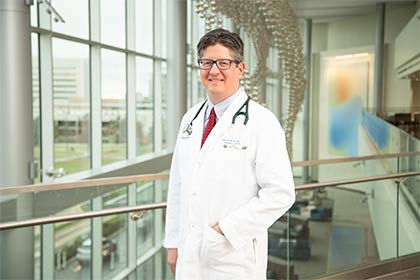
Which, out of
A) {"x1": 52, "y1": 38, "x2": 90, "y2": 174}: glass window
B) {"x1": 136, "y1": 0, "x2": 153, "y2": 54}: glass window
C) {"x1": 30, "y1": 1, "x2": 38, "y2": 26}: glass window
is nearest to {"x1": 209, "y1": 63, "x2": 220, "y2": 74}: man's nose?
{"x1": 30, "y1": 1, "x2": 38, "y2": 26}: glass window

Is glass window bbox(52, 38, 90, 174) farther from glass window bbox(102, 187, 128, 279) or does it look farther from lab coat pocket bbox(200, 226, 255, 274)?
lab coat pocket bbox(200, 226, 255, 274)

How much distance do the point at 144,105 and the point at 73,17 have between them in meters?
2.99

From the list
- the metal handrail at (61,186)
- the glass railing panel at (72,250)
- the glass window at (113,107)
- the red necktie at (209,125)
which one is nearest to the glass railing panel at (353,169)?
the glass railing panel at (72,250)

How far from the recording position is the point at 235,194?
165 centimetres

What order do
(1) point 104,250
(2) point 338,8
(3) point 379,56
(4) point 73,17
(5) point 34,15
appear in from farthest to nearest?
(3) point 379,56 → (2) point 338,8 → (4) point 73,17 → (5) point 34,15 → (1) point 104,250

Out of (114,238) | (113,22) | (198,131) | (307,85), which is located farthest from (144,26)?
(307,85)

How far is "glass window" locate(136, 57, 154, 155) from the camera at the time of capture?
9.45m

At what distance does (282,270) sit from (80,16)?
15.9ft


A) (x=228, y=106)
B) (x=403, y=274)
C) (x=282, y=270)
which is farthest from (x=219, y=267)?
(x=403, y=274)

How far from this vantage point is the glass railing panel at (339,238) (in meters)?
3.72

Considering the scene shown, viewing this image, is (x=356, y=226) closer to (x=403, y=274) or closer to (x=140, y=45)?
(x=403, y=274)

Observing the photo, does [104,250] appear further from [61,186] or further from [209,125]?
[209,125]

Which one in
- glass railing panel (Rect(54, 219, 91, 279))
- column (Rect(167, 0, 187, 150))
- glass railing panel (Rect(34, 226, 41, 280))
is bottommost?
glass railing panel (Rect(54, 219, 91, 279))

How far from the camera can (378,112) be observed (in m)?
16.6
